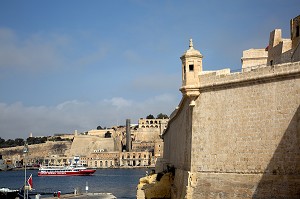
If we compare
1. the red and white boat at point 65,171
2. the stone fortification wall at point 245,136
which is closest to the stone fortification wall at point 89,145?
the red and white boat at point 65,171

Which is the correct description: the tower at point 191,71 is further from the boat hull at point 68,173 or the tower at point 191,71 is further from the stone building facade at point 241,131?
the boat hull at point 68,173

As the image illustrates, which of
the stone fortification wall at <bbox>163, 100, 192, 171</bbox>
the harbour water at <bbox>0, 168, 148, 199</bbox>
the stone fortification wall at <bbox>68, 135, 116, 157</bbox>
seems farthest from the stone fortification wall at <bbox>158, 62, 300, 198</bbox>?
the stone fortification wall at <bbox>68, 135, 116, 157</bbox>

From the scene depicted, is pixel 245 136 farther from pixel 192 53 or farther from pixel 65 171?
pixel 65 171

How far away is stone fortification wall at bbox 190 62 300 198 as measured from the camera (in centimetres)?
1555

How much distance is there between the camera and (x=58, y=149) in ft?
457

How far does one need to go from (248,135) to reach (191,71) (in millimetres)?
4189

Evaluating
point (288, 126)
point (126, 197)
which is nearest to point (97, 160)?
point (126, 197)

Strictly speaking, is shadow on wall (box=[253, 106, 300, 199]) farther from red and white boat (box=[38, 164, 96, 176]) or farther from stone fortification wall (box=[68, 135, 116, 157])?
stone fortification wall (box=[68, 135, 116, 157])

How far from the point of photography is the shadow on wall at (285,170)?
1510 centimetres

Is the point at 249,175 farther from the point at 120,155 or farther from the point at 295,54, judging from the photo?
the point at 120,155

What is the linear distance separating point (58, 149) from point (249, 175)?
127 m

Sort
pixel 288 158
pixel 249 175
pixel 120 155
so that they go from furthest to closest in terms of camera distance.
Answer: pixel 120 155, pixel 249 175, pixel 288 158

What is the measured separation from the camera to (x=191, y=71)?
19922mm

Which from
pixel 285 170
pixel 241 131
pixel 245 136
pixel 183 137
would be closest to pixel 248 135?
pixel 245 136
